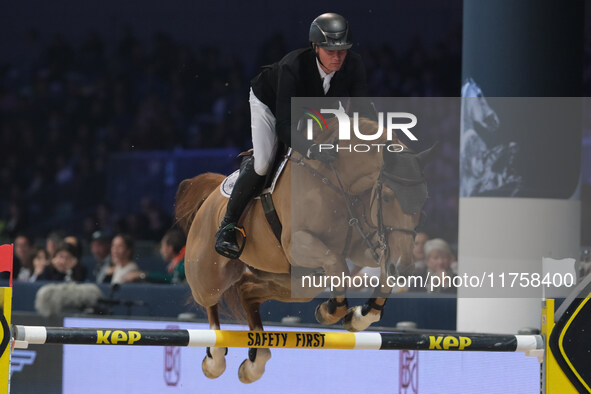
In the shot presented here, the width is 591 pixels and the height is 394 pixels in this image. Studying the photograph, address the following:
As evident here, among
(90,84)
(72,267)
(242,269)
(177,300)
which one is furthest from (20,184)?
(242,269)

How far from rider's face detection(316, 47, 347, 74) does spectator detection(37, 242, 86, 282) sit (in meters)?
3.61

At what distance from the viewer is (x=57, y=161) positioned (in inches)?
460

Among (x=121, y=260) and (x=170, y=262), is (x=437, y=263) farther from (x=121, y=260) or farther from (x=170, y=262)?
(x=121, y=260)

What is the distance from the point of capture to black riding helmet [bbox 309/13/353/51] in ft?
12.7

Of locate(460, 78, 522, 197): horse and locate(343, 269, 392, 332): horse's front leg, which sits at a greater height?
locate(460, 78, 522, 197): horse

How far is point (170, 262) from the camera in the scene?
6680mm

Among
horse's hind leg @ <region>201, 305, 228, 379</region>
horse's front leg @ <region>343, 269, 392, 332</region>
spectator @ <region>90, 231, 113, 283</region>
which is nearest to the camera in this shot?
horse's front leg @ <region>343, 269, 392, 332</region>

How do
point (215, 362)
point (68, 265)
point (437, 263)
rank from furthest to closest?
point (68, 265)
point (437, 263)
point (215, 362)

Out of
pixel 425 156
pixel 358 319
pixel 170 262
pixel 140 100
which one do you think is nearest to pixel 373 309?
pixel 358 319

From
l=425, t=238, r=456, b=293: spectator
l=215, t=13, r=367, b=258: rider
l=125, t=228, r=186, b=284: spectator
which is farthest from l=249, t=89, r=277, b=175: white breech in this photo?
l=125, t=228, r=186, b=284: spectator

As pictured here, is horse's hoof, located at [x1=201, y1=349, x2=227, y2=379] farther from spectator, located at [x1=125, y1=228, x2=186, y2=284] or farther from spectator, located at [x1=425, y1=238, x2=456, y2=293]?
spectator, located at [x1=125, y1=228, x2=186, y2=284]

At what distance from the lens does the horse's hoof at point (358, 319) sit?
3789 mm

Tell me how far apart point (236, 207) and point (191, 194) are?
0.73m

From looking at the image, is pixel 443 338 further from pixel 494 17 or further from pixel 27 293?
pixel 27 293
